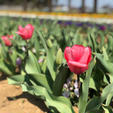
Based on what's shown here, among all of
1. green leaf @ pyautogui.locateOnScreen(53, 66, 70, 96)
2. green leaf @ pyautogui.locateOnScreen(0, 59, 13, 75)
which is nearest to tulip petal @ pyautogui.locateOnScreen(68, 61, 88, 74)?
green leaf @ pyautogui.locateOnScreen(53, 66, 70, 96)

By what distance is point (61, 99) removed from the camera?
1.37 meters

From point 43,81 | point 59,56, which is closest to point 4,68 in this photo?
point 43,81

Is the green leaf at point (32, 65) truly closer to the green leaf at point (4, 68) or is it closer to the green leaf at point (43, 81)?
the green leaf at point (43, 81)

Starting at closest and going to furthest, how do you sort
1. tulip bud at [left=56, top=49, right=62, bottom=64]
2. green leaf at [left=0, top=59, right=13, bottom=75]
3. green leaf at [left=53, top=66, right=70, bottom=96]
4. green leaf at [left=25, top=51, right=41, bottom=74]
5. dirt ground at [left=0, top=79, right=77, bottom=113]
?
green leaf at [left=53, top=66, right=70, bottom=96] → tulip bud at [left=56, top=49, right=62, bottom=64] → dirt ground at [left=0, top=79, right=77, bottom=113] → green leaf at [left=25, top=51, right=41, bottom=74] → green leaf at [left=0, top=59, right=13, bottom=75]

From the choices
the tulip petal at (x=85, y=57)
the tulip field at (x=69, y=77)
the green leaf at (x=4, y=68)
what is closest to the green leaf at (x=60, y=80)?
the tulip field at (x=69, y=77)

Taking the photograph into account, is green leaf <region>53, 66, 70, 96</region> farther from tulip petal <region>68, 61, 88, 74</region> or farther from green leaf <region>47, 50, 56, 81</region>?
tulip petal <region>68, 61, 88, 74</region>

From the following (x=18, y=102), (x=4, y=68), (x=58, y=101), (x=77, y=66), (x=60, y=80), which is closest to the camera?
(x=77, y=66)

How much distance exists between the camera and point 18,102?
178 centimetres

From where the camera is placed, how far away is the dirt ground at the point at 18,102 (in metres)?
1.65

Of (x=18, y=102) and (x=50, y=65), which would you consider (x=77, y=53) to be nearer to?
(x=50, y=65)

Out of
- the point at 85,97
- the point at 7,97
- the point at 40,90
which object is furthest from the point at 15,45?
the point at 85,97

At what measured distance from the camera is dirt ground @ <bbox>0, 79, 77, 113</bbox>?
165 cm

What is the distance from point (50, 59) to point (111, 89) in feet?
1.98

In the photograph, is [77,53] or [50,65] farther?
[50,65]
